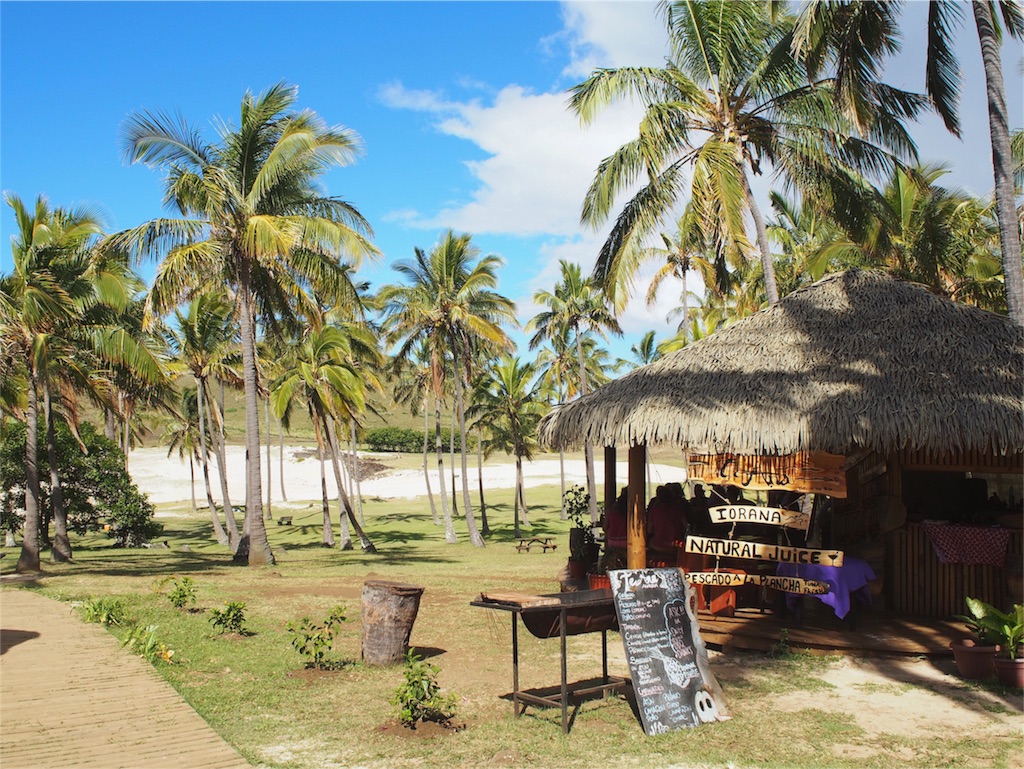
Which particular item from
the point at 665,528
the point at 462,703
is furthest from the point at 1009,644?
the point at 462,703

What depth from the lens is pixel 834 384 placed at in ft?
33.1

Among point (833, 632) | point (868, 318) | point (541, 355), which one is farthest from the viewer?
point (541, 355)

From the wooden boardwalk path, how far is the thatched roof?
18.3 feet

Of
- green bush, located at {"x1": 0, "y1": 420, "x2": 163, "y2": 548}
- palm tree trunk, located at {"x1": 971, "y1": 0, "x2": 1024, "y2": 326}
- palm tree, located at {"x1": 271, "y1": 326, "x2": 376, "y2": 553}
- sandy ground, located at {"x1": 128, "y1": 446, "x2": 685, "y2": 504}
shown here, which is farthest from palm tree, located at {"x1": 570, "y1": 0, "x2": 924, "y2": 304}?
sandy ground, located at {"x1": 128, "y1": 446, "x2": 685, "y2": 504}

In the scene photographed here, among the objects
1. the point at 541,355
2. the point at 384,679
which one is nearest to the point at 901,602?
the point at 384,679

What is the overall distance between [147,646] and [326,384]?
2055cm

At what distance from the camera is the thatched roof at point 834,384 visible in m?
9.33

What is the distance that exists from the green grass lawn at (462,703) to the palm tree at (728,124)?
24.0 ft

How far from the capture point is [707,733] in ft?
23.1

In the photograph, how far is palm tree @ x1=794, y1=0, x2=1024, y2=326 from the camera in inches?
438

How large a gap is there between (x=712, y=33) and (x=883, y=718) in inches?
467

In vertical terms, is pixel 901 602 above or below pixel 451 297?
below

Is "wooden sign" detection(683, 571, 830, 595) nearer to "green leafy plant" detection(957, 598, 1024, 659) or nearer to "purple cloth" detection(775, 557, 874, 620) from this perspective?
"purple cloth" detection(775, 557, 874, 620)

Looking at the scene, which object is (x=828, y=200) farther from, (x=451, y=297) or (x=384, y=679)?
(x=451, y=297)
